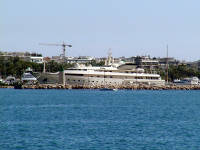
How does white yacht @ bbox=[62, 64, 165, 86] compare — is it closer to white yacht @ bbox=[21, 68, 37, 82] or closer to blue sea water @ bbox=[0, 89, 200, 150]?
white yacht @ bbox=[21, 68, 37, 82]

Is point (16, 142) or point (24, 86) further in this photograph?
point (24, 86)

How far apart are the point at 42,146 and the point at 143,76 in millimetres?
124395

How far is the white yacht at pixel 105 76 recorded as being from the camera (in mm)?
152625

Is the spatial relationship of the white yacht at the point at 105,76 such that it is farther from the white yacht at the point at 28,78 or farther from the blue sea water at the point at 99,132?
the blue sea water at the point at 99,132

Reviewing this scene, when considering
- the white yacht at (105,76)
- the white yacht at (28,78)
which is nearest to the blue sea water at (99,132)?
the white yacht at (105,76)

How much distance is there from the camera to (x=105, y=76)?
155125mm

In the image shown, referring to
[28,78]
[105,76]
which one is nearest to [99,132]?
[105,76]

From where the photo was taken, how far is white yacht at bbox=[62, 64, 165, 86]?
501 feet

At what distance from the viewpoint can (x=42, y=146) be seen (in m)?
36.7

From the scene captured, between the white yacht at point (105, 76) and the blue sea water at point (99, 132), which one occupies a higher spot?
the white yacht at point (105, 76)

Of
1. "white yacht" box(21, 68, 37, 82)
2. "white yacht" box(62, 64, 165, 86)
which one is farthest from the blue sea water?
"white yacht" box(21, 68, 37, 82)

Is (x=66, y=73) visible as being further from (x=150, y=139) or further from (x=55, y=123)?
(x=150, y=139)

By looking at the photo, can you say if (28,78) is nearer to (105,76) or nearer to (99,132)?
(105,76)

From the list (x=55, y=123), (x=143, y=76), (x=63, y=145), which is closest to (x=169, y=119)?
(x=55, y=123)
